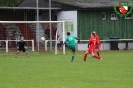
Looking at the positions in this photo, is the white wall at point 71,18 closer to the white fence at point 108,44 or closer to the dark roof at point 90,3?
the dark roof at point 90,3

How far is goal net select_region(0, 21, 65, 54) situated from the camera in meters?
39.4

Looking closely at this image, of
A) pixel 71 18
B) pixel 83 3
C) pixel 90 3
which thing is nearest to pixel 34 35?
pixel 71 18

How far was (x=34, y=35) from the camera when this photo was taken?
41250mm

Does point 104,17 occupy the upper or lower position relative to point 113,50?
upper

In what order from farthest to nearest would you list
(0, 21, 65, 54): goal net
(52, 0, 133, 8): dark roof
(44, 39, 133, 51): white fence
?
(52, 0, 133, 8): dark roof, (44, 39, 133, 51): white fence, (0, 21, 65, 54): goal net

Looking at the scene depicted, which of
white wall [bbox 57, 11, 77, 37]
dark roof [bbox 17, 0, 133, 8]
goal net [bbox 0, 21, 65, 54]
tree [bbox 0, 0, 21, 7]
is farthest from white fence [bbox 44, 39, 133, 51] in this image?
tree [bbox 0, 0, 21, 7]

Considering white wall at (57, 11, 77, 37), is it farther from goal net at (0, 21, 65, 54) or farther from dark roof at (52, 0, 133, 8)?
goal net at (0, 21, 65, 54)

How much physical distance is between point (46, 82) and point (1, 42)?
22.6m

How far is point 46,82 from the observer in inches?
676

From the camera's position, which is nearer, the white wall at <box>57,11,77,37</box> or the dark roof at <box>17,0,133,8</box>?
the dark roof at <box>17,0,133,8</box>

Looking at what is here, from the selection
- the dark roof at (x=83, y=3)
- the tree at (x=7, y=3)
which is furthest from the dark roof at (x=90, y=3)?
the tree at (x=7, y=3)

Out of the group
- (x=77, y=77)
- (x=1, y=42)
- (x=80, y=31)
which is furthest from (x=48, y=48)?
(x=77, y=77)

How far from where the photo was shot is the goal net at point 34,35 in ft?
129

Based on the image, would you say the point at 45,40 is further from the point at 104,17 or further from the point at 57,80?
the point at 57,80
